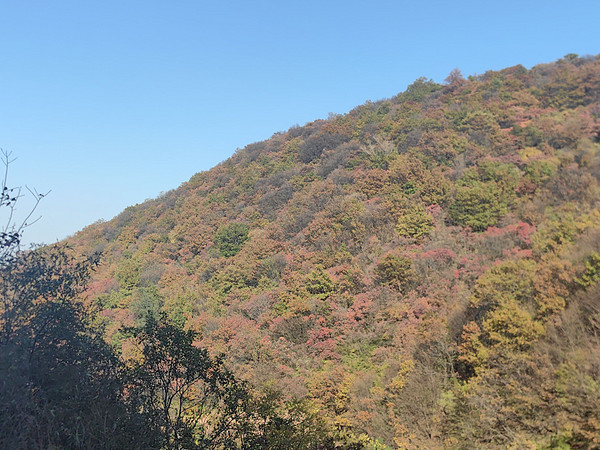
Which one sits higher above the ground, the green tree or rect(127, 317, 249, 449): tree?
the green tree

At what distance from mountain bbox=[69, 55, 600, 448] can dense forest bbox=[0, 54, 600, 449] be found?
0.14 meters

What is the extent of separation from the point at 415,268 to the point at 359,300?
4.96m

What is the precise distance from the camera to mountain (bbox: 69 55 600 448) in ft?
50.9

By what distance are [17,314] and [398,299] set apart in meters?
23.2

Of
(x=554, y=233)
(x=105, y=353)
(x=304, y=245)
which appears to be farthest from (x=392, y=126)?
(x=105, y=353)

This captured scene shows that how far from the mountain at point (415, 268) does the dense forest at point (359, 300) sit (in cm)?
14

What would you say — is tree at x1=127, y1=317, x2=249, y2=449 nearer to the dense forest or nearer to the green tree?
the dense forest

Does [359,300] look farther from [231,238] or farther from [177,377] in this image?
[231,238]

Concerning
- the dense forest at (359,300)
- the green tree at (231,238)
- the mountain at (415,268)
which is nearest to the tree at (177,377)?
the dense forest at (359,300)

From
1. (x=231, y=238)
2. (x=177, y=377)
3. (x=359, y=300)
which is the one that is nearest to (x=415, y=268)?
(x=359, y=300)

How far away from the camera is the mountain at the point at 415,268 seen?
15.5 meters

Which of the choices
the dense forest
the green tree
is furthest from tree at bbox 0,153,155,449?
the green tree

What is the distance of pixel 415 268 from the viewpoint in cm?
2870

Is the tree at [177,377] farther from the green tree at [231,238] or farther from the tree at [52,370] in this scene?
the green tree at [231,238]
